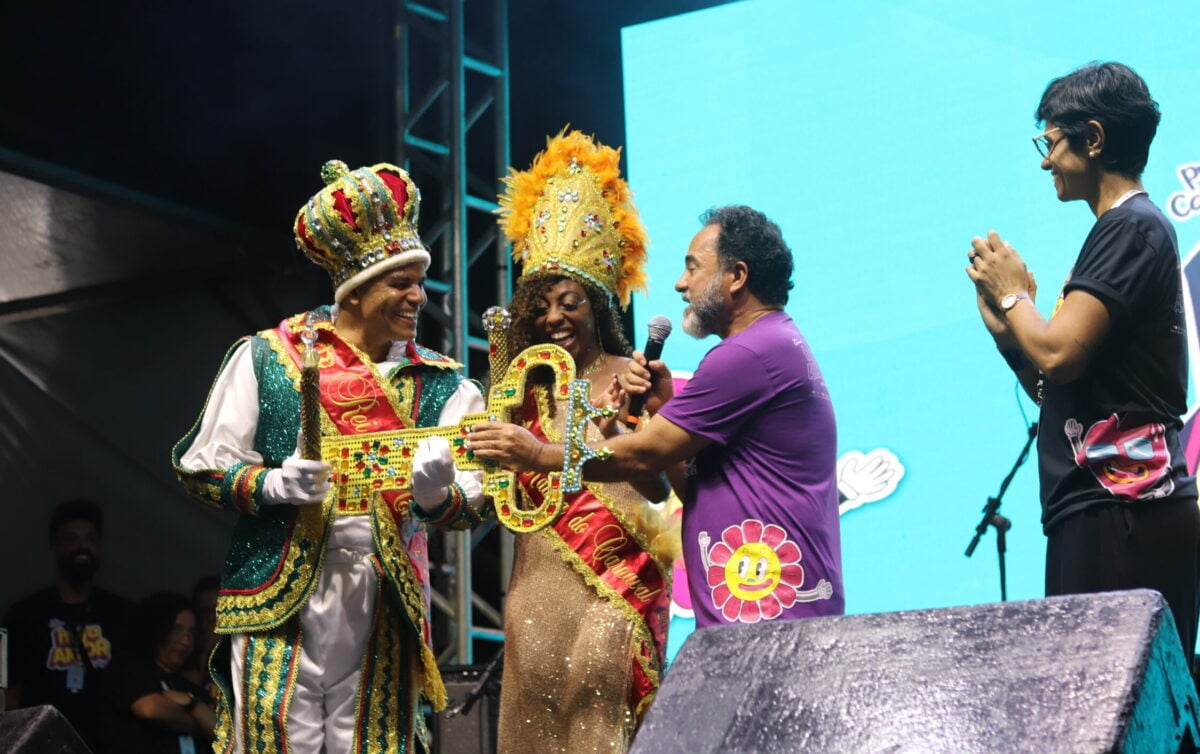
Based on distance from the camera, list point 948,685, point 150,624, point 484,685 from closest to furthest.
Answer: point 948,685 → point 484,685 → point 150,624

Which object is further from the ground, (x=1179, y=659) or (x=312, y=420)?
A: (x=312, y=420)

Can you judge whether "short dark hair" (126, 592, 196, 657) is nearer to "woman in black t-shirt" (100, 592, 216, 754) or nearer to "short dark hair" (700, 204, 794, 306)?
"woman in black t-shirt" (100, 592, 216, 754)

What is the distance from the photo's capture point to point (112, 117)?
6637mm

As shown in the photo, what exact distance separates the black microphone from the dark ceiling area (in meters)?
3.14

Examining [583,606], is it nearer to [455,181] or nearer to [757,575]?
[757,575]

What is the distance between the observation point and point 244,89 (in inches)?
271

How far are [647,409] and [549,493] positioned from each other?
1.38ft

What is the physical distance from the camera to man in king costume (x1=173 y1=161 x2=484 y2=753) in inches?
127

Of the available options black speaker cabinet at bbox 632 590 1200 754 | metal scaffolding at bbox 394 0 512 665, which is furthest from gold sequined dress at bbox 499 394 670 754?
metal scaffolding at bbox 394 0 512 665

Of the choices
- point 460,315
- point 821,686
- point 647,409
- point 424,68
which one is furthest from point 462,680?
point 821,686

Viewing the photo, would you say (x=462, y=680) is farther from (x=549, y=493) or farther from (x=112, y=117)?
(x=112, y=117)

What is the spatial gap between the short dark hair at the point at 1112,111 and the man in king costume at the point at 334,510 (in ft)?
4.46

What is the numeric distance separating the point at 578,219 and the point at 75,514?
9.04 ft

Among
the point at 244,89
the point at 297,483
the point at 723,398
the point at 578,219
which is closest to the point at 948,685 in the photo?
the point at 723,398
